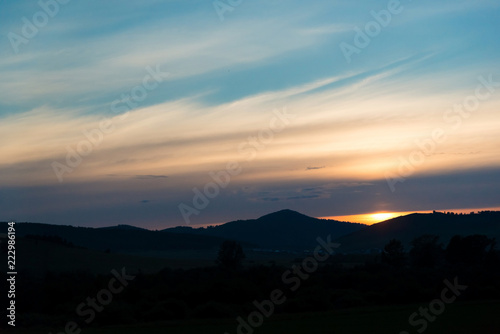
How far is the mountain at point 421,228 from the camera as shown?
161 meters

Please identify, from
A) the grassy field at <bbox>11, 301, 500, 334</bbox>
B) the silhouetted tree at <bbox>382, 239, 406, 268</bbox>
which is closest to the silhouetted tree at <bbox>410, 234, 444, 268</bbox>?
the silhouetted tree at <bbox>382, 239, 406, 268</bbox>

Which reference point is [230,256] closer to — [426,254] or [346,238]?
[426,254]

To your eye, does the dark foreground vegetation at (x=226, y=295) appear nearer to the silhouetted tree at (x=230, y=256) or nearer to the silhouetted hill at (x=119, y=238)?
the silhouetted tree at (x=230, y=256)

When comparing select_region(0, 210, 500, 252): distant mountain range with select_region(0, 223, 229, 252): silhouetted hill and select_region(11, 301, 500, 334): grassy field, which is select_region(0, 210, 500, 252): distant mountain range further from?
select_region(11, 301, 500, 334): grassy field

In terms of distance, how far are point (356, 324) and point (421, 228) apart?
15563 centimetres

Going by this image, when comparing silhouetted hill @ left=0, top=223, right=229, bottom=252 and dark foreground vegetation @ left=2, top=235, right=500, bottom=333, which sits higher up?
silhouetted hill @ left=0, top=223, right=229, bottom=252

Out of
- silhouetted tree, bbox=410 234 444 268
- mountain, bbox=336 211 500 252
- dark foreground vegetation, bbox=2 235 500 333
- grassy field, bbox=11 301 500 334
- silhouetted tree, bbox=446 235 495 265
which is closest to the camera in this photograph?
grassy field, bbox=11 301 500 334

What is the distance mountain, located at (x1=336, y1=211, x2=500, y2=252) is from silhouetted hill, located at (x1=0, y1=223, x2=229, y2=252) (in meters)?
41.2

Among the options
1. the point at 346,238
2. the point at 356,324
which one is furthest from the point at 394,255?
the point at 346,238

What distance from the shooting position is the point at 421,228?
174 metres

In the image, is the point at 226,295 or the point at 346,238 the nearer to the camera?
the point at 226,295

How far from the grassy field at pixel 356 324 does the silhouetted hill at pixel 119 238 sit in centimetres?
11042

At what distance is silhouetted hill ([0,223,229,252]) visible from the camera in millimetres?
140750

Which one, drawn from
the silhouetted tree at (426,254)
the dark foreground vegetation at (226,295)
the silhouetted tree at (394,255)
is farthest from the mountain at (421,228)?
the dark foreground vegetation at (226,295)
